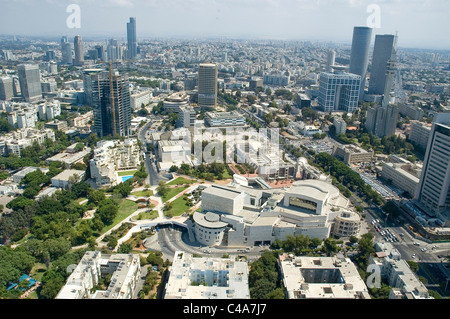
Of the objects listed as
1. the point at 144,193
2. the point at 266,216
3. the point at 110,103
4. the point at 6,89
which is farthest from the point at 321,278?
the point at 6,89

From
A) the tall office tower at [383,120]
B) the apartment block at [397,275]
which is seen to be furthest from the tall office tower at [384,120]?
the apartment block at [397,275]

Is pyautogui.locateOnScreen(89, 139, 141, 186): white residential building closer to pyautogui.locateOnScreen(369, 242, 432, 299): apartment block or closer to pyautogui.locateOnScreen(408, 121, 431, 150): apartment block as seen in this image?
pyautogui.locateOnScreen(369, 242, 432, 299): apartment block

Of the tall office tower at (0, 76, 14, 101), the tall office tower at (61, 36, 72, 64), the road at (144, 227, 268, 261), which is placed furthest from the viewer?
the tall office tower at (61, 36, 72, 64)

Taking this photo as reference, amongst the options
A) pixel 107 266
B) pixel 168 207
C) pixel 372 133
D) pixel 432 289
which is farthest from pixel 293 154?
pixel 107 266

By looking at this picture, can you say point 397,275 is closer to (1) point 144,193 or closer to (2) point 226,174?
(2) point 226,174

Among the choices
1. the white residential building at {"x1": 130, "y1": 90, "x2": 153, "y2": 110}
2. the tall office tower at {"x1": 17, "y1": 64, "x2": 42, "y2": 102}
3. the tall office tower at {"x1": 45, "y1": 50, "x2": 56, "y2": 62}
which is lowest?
the white residential building at {"x1": 130, "y1": 90, "x2": 153, "y2": 110}

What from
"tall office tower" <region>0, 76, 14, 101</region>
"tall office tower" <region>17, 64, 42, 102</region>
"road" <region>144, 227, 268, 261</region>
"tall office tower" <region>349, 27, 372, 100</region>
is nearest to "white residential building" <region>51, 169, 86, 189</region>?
"road" <region>144, 227, 268, 261</region>

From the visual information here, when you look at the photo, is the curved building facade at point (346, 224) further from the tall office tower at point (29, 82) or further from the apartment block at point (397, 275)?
the tall office tower at point (29, 82)
